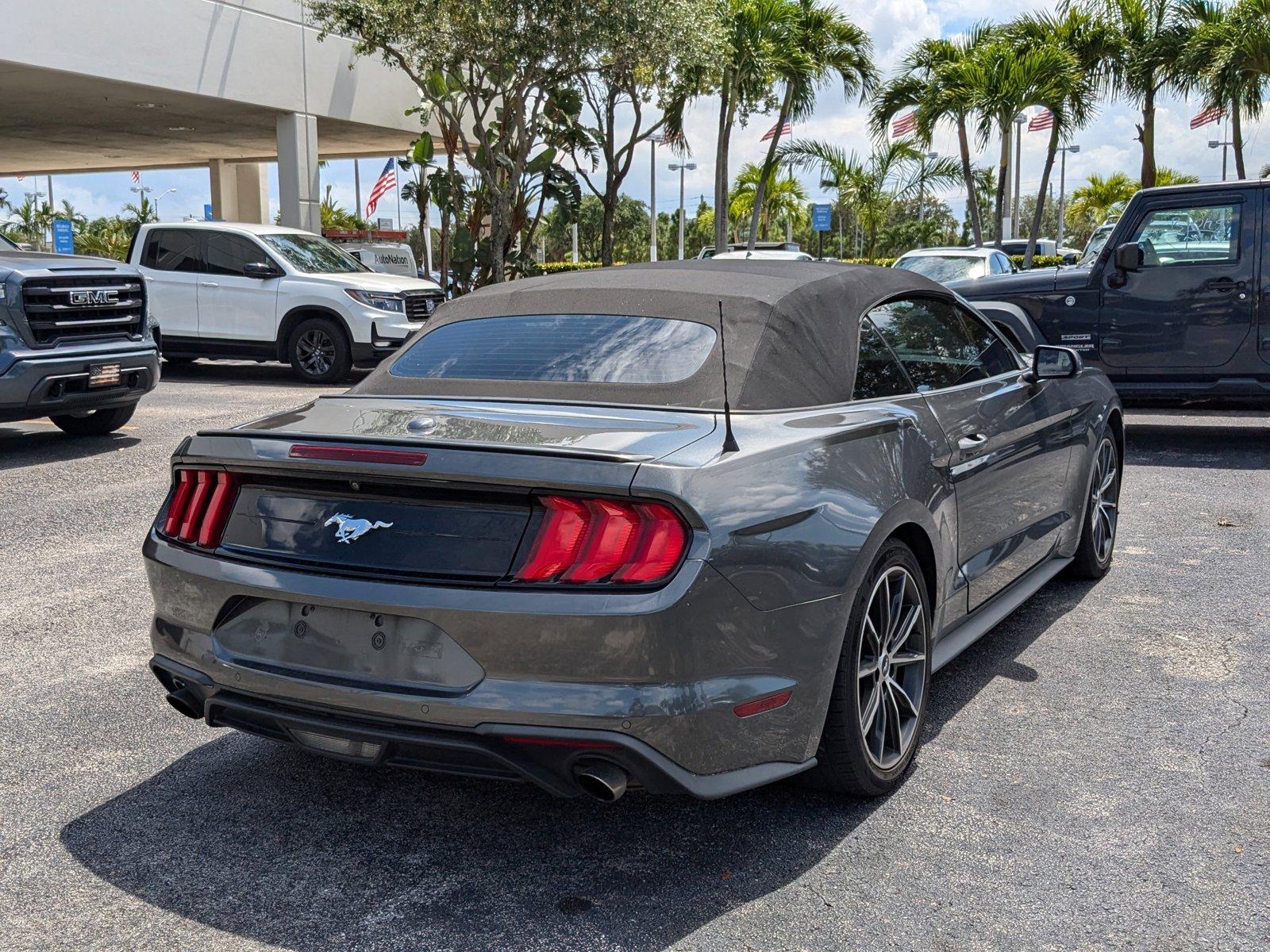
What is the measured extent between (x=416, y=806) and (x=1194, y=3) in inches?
1125

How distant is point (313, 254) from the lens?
51.9ft

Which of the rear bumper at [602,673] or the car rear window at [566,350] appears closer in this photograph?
the rear bumper at [602,673]

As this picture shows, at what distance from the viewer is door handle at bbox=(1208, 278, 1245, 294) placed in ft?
32.8

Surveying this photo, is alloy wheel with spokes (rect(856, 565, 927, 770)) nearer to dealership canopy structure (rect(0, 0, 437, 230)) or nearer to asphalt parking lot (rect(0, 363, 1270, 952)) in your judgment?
asphalt parking lot (rect(0, 363, 1270, 952))

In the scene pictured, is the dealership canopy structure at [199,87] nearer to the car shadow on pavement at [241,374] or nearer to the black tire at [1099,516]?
the car shadow on pavement at [241,374]

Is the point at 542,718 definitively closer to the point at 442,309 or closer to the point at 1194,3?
the point at 442,309

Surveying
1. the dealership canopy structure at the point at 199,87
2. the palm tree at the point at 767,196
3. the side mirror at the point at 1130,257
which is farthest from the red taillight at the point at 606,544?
the palm tree at the point at 767,196

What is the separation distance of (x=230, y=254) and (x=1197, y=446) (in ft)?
36.4

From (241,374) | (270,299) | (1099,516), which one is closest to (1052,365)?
(1099,516)

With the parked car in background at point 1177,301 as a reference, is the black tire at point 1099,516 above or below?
below

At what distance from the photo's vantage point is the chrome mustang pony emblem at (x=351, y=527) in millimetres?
3158

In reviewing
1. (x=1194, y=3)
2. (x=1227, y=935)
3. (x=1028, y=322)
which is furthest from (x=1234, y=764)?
(x=1194, y=3)

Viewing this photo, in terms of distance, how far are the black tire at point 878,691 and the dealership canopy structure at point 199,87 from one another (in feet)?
66.5

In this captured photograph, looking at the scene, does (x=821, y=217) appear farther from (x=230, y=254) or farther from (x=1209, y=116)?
(x=230, y=254)
